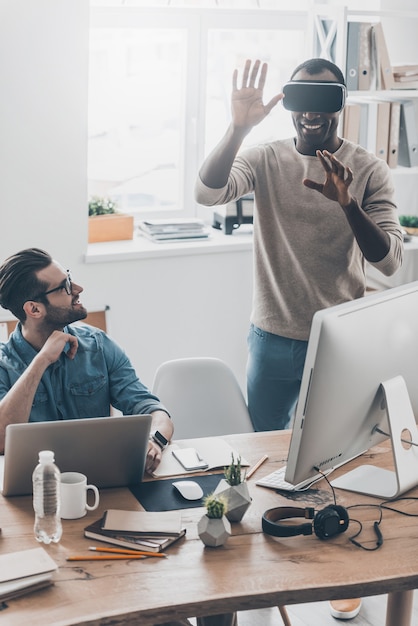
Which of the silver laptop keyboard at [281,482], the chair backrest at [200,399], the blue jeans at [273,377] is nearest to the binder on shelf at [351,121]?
the blue jeans at [273,377]

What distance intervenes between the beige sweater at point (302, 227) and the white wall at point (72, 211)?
0.88 metres

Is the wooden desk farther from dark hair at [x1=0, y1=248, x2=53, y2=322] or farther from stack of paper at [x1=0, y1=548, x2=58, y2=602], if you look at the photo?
dark hair at [x1=0, y1=248, x2=53, y2=322]

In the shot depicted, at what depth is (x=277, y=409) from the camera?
299 cm

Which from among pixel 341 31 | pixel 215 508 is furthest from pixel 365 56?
pixel 215 508

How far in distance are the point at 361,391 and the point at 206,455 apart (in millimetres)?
481

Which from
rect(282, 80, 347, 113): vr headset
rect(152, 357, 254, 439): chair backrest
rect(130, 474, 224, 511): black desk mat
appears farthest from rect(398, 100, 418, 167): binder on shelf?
rect(130, 474, 224, 511): black desk mat

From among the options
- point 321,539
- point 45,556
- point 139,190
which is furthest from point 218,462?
point 139,190

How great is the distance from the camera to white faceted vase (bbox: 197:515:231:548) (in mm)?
1861

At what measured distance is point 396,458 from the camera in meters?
2.12

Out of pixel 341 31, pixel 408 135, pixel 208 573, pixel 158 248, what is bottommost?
pixel 208 573

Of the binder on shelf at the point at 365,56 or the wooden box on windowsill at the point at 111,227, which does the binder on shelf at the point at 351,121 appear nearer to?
the binder on shelf at the point at 365,56

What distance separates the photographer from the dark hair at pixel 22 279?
246 centimetres

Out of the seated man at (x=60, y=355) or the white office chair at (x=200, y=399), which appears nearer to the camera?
the seated man at (x=60, y=355)

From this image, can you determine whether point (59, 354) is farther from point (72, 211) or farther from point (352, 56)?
point (352, 56)
